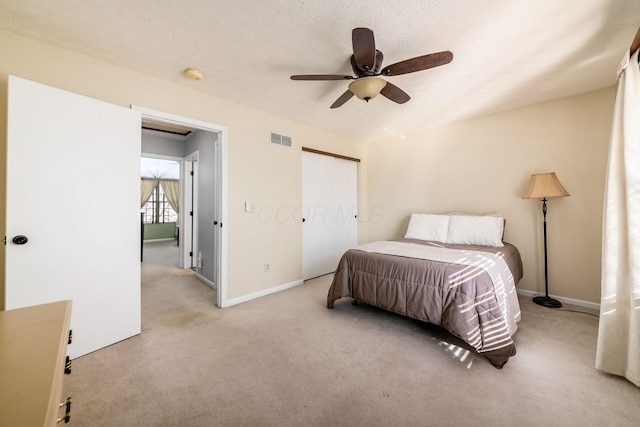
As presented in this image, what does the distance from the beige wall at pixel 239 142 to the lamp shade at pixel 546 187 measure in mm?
2736

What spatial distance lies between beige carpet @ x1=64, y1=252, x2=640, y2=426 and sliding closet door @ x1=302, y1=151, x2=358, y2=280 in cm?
154

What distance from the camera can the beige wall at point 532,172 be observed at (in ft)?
9.11

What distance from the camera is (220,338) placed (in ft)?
7.18

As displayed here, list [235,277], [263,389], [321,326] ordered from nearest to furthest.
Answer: [263,389] < [321,326] < [235,277]

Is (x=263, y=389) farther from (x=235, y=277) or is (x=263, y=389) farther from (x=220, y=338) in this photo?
(x=235, y=277)

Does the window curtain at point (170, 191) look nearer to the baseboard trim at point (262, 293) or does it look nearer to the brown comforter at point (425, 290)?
the baseboard trim at point (262, 293)

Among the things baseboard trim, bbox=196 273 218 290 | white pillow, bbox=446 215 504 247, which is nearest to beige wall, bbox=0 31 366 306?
baseboard trim, bbox=196 273 218 290

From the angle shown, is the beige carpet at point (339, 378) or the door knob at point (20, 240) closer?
the beige carpet at point (339, 378)

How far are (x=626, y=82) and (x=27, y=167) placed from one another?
4.06m

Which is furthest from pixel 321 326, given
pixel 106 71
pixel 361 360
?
pixel 106 71

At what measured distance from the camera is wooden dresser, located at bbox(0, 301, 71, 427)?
1.62ft

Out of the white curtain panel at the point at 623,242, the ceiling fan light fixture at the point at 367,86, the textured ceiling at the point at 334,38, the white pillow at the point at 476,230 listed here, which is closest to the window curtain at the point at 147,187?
the textured ceiling at the point at 334,38

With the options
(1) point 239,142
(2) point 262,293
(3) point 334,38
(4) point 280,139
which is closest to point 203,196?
(1) point 239,142

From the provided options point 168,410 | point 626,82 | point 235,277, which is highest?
point 626,82
